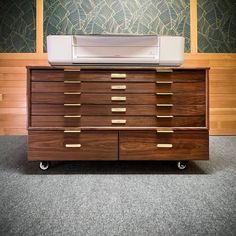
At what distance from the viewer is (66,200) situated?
1.01 meters

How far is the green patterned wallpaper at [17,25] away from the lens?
250 cm

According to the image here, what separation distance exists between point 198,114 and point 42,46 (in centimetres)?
193

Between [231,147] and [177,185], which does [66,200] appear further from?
[231,147]

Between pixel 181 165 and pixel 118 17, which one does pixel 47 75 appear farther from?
pixel 118 17

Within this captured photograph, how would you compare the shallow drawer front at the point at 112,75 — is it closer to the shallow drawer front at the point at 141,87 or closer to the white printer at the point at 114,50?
the shallow drawer front at the point at 141,87

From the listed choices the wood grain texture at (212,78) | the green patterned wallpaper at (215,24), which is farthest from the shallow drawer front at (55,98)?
the green patterned wallpaper at (215,24)

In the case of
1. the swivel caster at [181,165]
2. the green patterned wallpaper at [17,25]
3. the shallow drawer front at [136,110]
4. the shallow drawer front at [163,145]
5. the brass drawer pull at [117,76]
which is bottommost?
the swivel caster at [181,165]

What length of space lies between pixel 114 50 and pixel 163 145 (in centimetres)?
75

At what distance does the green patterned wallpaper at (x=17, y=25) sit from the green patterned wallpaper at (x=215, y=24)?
1928mm

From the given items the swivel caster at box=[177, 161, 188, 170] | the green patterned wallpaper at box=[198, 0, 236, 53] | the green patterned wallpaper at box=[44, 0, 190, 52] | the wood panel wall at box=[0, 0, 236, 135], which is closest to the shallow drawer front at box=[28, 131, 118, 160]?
the swivel caster at box=[177, 161, 188, 170]

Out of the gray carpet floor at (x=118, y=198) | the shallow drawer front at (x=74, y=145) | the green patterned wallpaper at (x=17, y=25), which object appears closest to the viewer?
the gray carpet floor at (x=118, y=198)

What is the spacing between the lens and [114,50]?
1.59 m

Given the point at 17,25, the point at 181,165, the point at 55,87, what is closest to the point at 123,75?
the point at 55,87

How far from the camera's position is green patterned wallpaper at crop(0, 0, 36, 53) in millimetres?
2496
